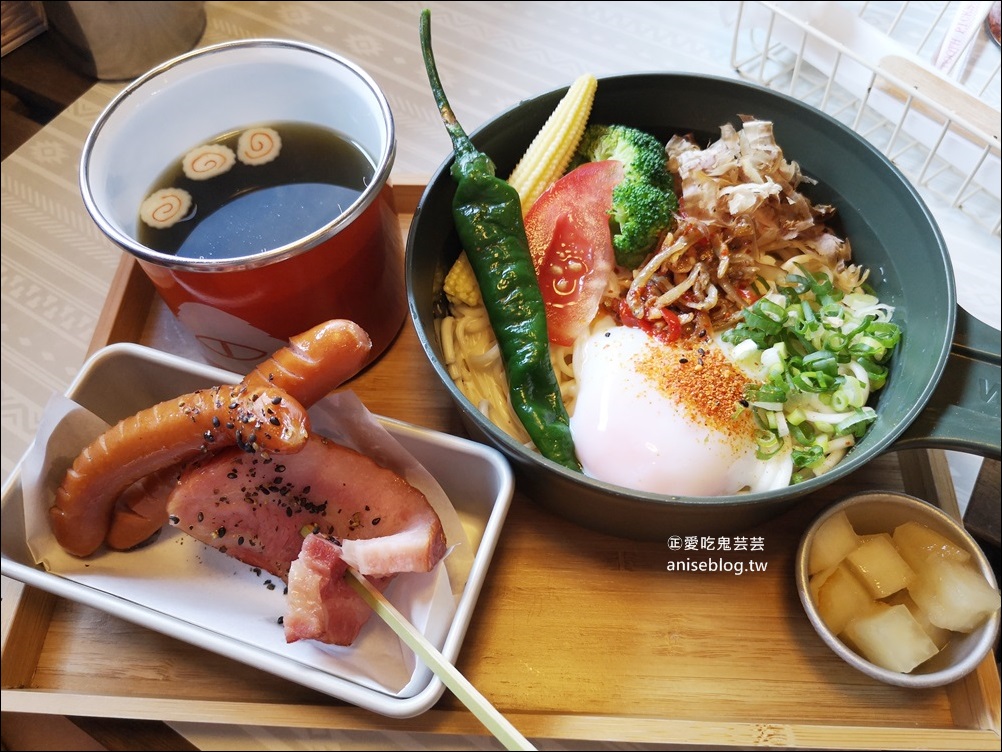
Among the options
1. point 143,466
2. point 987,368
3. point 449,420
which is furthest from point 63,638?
point 987,368

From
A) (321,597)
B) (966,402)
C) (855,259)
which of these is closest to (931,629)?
(966,402)

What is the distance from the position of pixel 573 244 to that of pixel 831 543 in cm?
81

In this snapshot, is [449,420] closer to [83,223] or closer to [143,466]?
[143,466]

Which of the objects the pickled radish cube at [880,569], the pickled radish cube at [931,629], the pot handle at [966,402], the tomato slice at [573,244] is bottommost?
the pickled radish cube at [931,629]

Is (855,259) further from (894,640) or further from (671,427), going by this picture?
(894,640)

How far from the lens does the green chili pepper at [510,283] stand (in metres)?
1.56

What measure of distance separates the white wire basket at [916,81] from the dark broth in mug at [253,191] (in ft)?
4.22

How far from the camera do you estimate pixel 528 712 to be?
137cm

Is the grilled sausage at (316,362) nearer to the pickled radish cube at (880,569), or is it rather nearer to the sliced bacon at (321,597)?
the sliced bacon at (321,597)

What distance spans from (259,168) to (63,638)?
1039mm

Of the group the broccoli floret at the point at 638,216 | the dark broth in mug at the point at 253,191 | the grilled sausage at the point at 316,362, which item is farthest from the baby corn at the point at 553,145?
the grilled sausage at the point at 316,362

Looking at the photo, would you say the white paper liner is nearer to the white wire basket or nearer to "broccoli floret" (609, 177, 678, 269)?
"broccoli floret" (609, 177, 678, 269)

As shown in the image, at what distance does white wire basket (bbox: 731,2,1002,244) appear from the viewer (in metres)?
1.87

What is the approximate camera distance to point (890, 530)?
4.86 ft
